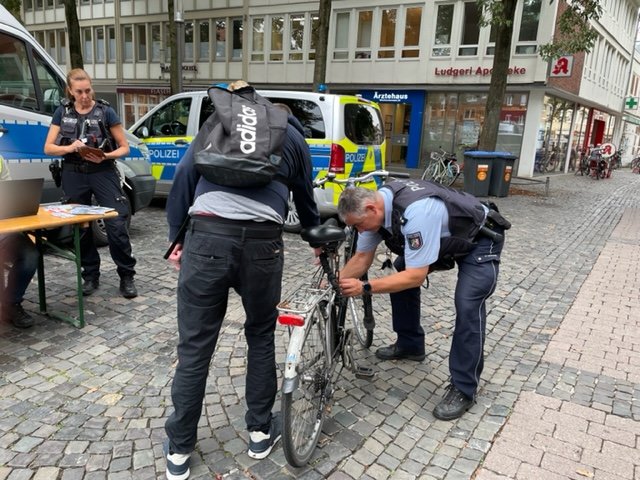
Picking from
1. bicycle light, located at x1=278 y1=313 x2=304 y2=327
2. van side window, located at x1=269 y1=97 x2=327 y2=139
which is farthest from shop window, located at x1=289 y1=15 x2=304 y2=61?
bicycle light, located at x1=278 y1=313 x2=304 y2=327

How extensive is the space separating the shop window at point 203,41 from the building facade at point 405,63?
0.06m

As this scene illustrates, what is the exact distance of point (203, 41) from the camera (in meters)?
28.5

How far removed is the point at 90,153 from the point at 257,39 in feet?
78.1

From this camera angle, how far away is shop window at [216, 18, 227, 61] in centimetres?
2738

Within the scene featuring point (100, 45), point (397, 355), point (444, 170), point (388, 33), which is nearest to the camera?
point (397, 355)

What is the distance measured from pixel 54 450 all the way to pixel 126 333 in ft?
4.74

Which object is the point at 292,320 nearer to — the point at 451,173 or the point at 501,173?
the point at 501,173

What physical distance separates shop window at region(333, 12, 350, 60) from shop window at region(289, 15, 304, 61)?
174cm

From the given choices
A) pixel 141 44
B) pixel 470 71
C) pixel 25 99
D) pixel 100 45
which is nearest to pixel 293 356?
pixel 25 99

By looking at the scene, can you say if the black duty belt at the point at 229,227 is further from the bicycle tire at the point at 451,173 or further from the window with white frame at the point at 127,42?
the window with white frame at the point at 127,42

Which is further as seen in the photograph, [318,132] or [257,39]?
[257,39]

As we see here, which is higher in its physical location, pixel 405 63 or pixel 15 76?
pixel 405 63

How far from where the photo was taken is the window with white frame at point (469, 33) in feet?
67.4

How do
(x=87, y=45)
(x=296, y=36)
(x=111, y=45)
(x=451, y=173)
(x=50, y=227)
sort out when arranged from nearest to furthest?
(x=50, y=227), (x=451, y=173), (x=296, y=36), (x=111, y=45), (x=87, y=45)
